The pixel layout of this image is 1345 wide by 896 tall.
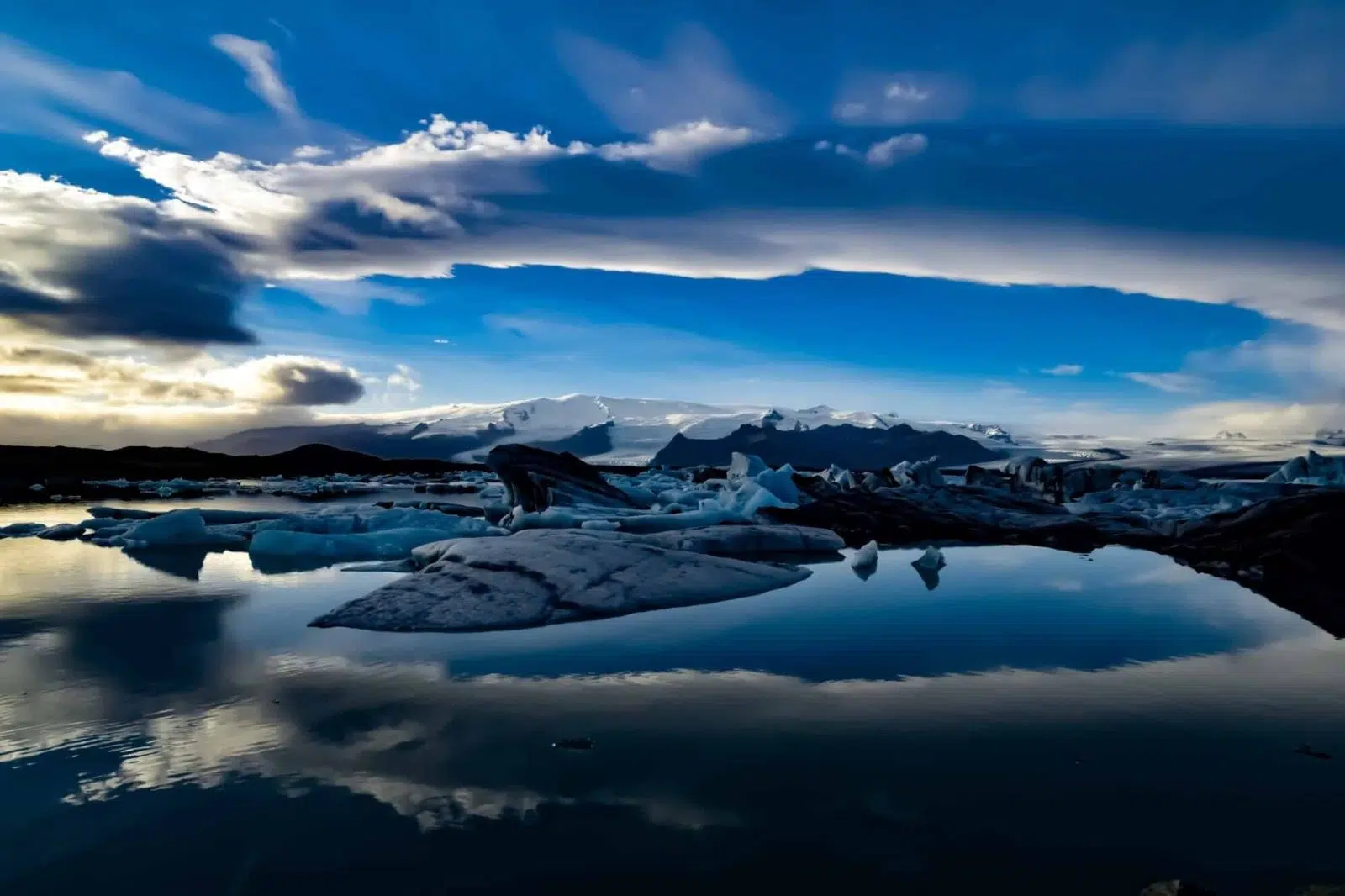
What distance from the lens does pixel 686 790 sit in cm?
396

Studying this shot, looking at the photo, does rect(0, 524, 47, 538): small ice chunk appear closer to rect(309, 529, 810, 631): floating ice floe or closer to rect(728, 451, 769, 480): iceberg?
rect(309, 529, 810, 631): floating ice floe

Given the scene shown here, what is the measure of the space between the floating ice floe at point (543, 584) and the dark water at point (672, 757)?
1.50 feet

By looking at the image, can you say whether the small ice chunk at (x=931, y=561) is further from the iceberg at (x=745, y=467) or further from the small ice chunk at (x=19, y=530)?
the small ice chunk at (x=19, y=530)

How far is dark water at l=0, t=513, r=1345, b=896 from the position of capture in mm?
3270

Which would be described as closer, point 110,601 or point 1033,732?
point 1033,732

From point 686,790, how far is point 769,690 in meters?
1.85

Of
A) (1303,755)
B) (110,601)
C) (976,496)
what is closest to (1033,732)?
(1303,755)

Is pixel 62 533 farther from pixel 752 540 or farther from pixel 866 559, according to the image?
pixel 866 559

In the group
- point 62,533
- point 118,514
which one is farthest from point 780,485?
point 118,514

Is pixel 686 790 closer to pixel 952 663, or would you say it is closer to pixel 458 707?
pixel 458 707

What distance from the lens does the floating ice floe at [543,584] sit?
7949 millimetres

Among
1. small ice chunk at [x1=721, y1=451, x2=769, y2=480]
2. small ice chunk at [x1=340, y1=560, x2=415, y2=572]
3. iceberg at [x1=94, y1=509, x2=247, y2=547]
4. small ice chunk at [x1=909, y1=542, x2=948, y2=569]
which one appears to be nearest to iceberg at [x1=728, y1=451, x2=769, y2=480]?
small ice chunk at [x1=721, y1=451, x2=769, y2=480]

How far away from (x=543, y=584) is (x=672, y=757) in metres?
4.47

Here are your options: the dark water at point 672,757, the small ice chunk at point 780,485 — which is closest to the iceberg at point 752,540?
the dark water at point 672,757
